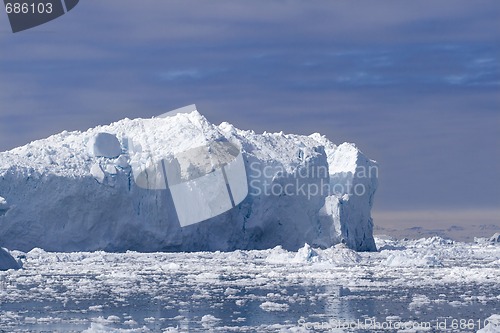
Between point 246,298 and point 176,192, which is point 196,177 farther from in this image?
point 246,298

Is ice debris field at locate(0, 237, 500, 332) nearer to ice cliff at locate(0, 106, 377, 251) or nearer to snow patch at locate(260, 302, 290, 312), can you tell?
snow patch at locate(260, 302, 290, 312)

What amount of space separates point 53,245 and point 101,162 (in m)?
4.39

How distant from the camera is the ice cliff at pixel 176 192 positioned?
32.1 meters

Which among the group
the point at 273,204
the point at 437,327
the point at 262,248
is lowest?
the point at 262,248

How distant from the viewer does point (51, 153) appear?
115 feet

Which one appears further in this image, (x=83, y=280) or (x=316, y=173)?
(x=316, y=173)

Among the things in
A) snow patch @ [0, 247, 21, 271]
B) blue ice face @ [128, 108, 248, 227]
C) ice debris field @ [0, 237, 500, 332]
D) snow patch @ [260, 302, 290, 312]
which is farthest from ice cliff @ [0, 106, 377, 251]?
snow patch @ [260, 302, 290, 312]

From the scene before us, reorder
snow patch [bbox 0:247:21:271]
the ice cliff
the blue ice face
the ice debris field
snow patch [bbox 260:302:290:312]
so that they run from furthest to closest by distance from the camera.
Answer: the blue ice face < the ice cliff < snow patch [bbox 0:247:21:271] < snow patch [bbox 260:302:290:312] < the ice debris field

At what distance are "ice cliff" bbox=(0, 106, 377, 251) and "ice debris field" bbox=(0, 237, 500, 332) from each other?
24.3 ft

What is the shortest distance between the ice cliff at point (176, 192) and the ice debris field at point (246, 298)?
7.40 metres

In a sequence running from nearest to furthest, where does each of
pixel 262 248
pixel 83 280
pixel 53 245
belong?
pixel 83 280 < pixel 53 245 < pixel 262 248

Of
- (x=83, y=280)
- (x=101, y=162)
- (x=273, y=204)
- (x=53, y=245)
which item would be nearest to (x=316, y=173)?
(x=273, y=204)

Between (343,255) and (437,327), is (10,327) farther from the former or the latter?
(343,255)

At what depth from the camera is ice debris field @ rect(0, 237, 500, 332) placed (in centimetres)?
1116
